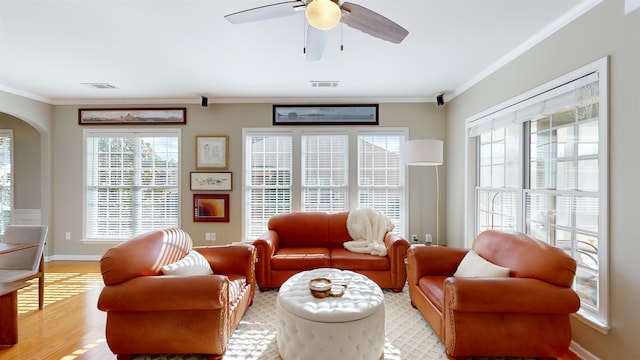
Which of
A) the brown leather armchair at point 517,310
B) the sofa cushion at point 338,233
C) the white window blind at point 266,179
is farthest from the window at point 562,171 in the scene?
the white window blind at point 266,179

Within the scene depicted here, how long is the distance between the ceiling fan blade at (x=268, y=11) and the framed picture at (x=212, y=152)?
294cm

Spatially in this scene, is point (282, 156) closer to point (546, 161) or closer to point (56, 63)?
point (56, 63)

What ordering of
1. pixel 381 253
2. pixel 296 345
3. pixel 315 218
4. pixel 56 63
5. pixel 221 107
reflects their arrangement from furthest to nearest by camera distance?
pixel 221 107 → pixel 315 218 → pixel 381 253 → pixel 56 63 → pixel 296 345

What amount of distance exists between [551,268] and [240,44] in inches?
124

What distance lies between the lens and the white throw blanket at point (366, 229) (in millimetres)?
3473

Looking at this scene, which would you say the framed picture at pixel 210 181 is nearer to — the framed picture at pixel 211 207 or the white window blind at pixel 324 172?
the framed picture at pixel 211 207

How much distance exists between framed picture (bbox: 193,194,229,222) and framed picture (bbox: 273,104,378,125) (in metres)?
1.55

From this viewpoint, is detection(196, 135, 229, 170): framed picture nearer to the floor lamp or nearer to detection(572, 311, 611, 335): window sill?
the floor lamp

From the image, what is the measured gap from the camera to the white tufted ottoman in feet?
5.73

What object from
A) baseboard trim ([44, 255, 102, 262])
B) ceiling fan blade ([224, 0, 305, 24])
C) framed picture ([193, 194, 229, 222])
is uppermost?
ceiling fan blade ([224, 0, 305, 24])

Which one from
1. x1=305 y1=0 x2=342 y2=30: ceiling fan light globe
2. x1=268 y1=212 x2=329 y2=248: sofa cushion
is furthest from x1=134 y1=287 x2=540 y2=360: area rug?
x1=305 y1=0 x2=342 y2=30: ceiling fan light globe

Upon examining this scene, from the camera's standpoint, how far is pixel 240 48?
2703 mm

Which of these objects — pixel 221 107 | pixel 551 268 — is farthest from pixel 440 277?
pixel 221 107

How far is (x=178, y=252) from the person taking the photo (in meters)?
2.51
